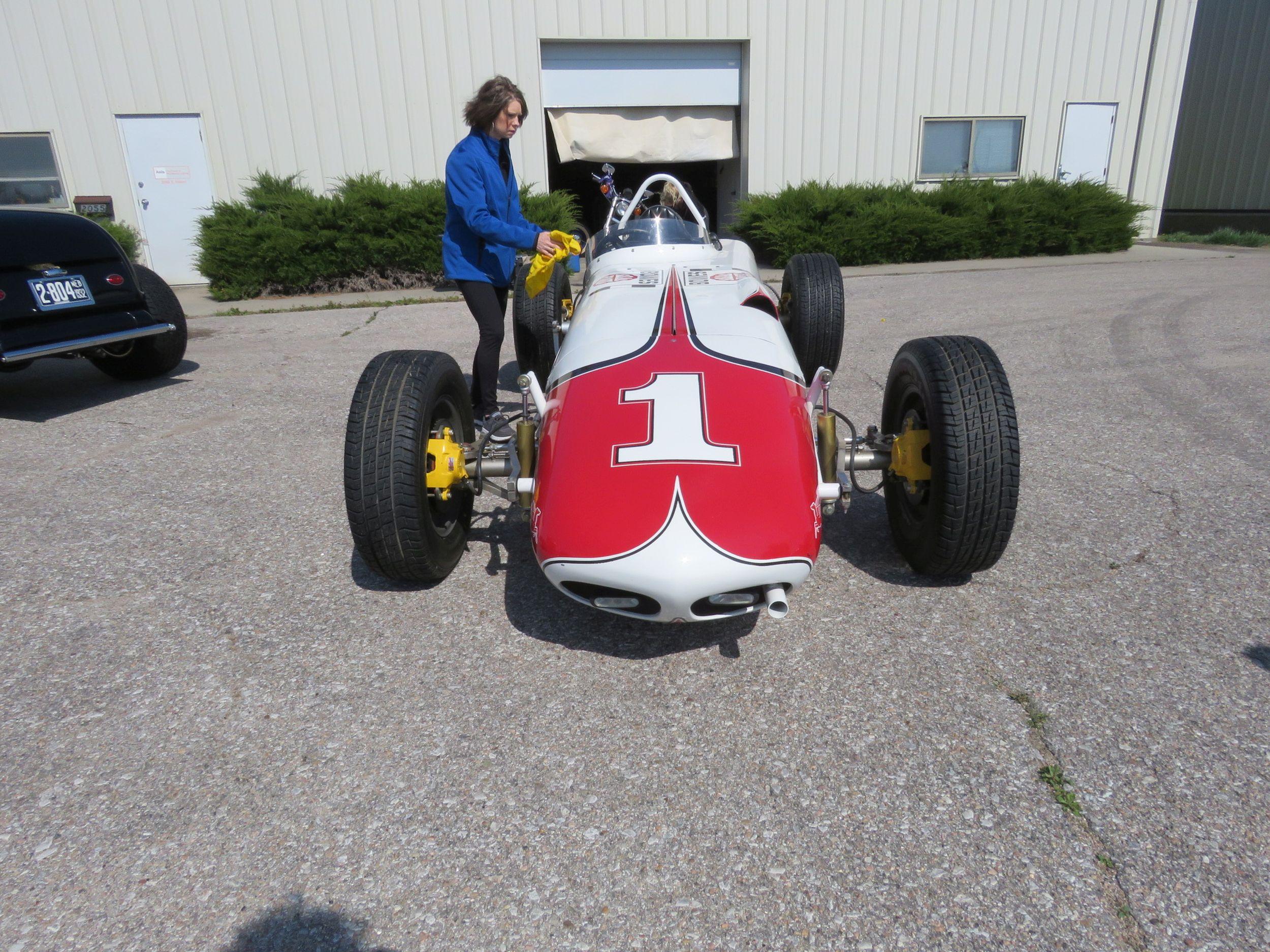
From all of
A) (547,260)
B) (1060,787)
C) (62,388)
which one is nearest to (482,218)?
(547,260)

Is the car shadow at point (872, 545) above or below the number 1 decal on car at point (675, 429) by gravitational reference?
below

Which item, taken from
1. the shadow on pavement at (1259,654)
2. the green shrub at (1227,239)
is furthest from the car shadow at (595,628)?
the green shrub at (1227,239)

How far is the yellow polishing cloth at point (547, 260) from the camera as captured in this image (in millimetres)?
4000

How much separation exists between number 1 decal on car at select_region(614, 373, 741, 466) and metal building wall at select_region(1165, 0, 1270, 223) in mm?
23125

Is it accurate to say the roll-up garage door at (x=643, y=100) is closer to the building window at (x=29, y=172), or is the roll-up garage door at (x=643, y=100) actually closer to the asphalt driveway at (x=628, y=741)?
the building window at (x=29, y=172)

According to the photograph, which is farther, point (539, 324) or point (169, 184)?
point (169, 184)

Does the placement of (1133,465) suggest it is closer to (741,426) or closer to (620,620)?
(741,426)

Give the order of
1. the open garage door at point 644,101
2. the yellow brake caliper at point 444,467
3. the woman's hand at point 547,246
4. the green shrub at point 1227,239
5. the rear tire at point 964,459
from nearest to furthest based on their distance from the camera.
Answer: the rear tire at point 964,459 < the yellow brake caliper at point 444,467 < the woman's hand at point 547,246 < the open garage door at point 644,101 < the green shrub at point 1227,239

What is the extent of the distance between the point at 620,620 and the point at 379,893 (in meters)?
1.27

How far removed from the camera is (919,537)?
2965 mm

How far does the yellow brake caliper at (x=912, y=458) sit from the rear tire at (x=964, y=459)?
3cm

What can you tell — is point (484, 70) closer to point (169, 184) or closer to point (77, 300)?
point (169, 184)

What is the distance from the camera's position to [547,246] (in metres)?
3.98

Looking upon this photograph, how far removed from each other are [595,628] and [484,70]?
11932 millimetres
